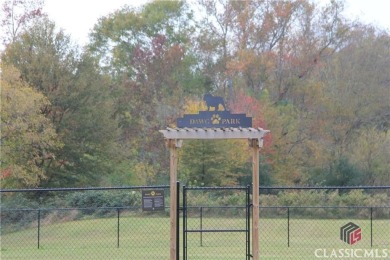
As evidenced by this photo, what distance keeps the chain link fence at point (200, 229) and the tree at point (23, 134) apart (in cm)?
718

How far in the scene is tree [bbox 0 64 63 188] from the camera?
34.8m

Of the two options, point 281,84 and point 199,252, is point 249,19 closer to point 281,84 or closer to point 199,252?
point 281,84

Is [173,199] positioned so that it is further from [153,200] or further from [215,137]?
[215,137]

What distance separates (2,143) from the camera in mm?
35688

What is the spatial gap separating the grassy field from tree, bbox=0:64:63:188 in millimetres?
11145

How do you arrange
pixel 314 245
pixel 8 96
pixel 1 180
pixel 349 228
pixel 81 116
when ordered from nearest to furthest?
pixel 349 228 < pixel 314 245 < pixel 8 96 < pixel 1 180 < pixel 81 116

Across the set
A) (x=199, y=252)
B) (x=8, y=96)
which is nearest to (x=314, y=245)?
(x=199, y=252)

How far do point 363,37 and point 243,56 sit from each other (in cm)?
945
